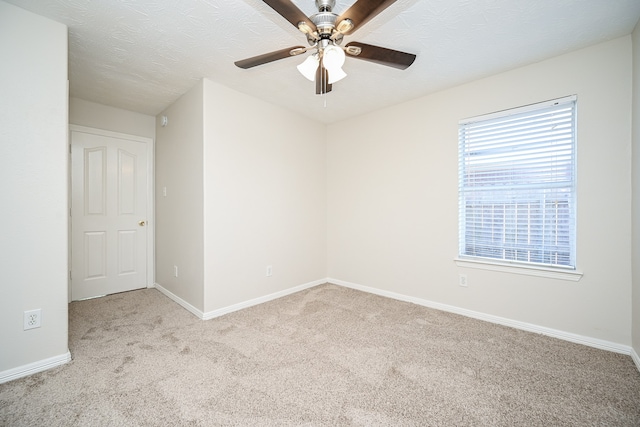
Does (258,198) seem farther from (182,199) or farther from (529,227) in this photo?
(529,227)

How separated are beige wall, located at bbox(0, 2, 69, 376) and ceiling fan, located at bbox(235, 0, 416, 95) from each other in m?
1.36

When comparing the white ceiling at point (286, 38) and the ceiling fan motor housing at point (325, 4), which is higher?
the white ceiling at point (286, 38)

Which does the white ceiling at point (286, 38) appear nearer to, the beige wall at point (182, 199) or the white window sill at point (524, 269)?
the beige wall at point (182, 199)

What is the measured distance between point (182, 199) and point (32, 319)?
5.17ft

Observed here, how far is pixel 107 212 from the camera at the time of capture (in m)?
3.45

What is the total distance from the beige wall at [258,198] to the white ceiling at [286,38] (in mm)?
442

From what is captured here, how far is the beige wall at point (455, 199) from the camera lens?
2.09 metres

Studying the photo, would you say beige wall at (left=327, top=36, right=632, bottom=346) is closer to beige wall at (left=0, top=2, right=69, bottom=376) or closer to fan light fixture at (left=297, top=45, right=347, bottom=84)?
fan light fixture at (left=297, top=45, right=347, bottom=84)

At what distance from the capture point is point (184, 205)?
9.98ft

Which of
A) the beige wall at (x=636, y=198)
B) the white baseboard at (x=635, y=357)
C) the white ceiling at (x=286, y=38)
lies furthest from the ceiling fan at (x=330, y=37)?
the white baseboard at (x=635, y=357)

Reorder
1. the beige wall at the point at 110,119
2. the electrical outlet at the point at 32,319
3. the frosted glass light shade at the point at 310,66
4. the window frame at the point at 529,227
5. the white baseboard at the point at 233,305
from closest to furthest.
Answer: the frosted glass light shade at the point at 310,66 < the electrical outlet at the point at 32,319 < the window frame at the point at 529,227 < the white baseboard at the point at 233,305 < the beige wall at the point at 110,119

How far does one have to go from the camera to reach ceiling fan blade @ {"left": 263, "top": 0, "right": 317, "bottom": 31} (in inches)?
48.8

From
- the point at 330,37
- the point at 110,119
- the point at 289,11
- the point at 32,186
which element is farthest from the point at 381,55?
the point at 110,119

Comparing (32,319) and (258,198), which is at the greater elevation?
(258,198)
